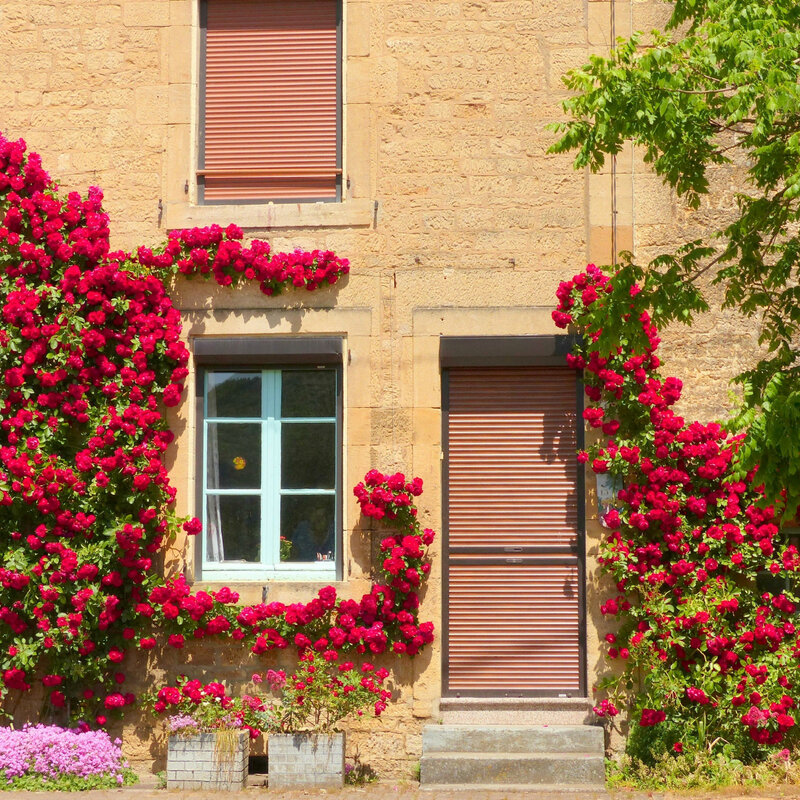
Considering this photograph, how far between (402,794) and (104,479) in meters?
2.89

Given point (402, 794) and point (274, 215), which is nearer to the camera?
point (402, 794)

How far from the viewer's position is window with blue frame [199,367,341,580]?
874 centimetres

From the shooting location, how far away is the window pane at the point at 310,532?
8.74 meters

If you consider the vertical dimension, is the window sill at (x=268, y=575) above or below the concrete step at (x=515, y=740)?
above

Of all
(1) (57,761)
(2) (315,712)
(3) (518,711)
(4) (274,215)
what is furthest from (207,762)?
(4) (274,215)

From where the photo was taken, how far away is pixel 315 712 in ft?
26.9

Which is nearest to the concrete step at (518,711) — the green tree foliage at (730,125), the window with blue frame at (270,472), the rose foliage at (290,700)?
the rose foliage at (290,700)

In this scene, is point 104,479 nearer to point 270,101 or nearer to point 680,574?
point 270,101

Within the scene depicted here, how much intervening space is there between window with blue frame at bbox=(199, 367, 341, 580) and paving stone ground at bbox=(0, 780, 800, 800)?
1564 mm

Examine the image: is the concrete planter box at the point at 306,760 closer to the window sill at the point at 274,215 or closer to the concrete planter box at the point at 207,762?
the concrete planter box at the point at 207,762

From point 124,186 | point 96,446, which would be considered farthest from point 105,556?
point 124,186

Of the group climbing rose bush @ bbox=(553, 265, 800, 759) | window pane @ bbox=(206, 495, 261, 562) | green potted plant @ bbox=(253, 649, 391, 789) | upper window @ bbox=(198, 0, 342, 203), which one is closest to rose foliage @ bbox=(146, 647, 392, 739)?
green potted plant @ bbox=(253, 649, 391, 789)

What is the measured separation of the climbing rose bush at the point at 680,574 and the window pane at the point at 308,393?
175cm

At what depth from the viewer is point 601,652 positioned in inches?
330
